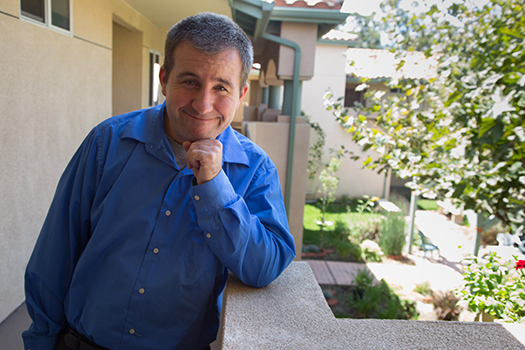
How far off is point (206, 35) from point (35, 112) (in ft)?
8.33

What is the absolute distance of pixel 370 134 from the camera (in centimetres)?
391

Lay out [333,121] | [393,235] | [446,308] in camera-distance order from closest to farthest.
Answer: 1. [446,308]
2. [393,235]
3. [333,121]

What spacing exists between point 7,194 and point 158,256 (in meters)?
2.22

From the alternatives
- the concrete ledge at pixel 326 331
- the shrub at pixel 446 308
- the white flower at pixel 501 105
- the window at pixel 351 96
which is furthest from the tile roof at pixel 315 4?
the window at pixel 351 96

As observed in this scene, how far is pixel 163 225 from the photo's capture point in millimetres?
1282

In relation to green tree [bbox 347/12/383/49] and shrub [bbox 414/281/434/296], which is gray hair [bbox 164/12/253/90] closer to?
shrub [bbox 414/281/434/296]

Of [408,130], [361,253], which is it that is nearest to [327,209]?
[361,253]

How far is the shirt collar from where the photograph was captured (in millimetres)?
1331

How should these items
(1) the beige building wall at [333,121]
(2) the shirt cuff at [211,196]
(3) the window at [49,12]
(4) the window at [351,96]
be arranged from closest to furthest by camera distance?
(2) the shirt cuff at [211,196], (3) the window at [49,12], (1) the beige building wall at [333,121], (4) the window at [351,96]

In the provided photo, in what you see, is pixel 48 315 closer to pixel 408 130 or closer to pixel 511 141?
pixel 511 141

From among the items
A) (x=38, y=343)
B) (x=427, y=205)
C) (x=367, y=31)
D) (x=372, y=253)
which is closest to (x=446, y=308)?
(x=372, y=253)

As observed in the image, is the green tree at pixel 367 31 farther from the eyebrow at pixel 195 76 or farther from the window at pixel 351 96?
the eyebrow at pixel 195 76

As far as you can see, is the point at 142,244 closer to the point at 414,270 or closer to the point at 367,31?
the point at 414,270

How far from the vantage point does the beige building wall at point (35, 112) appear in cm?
285
